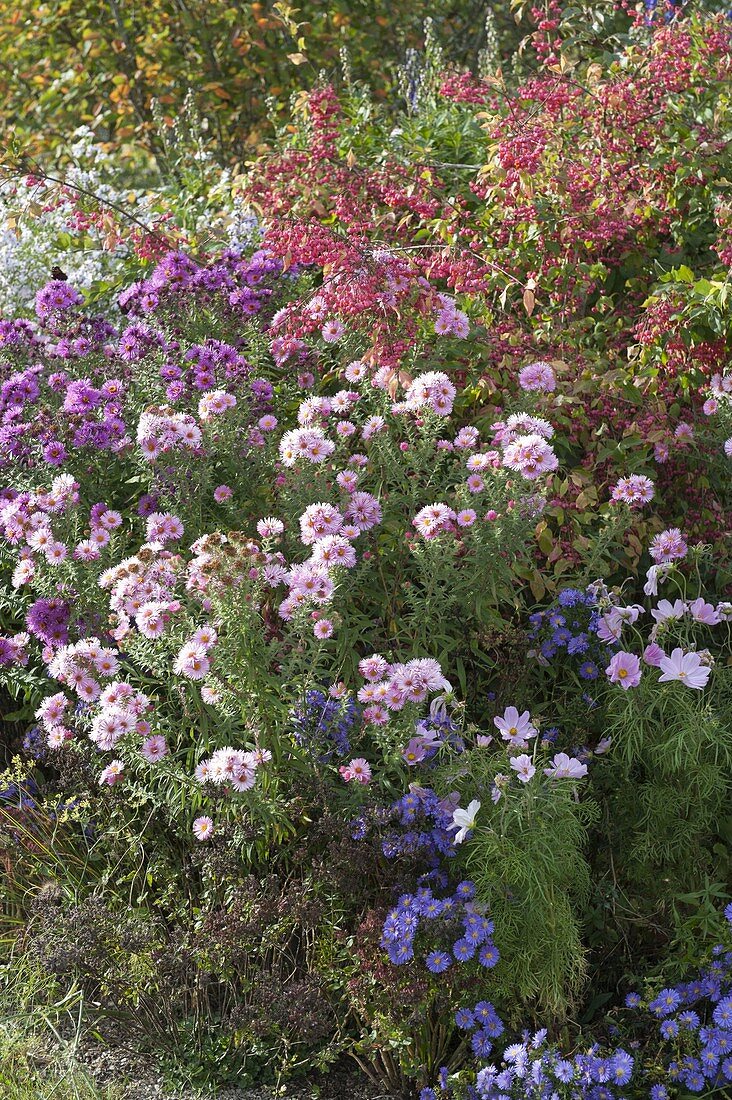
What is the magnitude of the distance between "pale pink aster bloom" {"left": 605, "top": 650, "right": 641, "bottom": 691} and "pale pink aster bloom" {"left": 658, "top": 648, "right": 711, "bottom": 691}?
2.4 inches

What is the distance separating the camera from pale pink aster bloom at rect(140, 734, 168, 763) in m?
2.79

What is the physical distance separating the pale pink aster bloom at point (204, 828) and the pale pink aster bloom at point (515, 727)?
0.71 metres

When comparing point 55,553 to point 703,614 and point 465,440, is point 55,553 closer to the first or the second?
point 465,440

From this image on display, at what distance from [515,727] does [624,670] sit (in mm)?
290

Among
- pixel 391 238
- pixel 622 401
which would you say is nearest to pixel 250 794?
pixel 622 401

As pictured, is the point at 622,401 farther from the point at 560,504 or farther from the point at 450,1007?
the point at 450,1007

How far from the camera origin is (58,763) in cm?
317

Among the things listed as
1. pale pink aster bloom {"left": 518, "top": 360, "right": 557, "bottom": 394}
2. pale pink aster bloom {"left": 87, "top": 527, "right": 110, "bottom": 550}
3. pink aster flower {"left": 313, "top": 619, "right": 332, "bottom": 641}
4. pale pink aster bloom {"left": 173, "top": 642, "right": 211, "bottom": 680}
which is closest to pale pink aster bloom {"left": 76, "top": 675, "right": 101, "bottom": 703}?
pale pink aster bloom {"left": 173, "top": 642, "right": 211, "bottom": 680}

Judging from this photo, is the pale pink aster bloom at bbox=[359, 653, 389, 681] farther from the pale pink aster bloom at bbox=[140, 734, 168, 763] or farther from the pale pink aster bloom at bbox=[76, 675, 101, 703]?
the pale pink aster bloom at bbox=[76, 675, 101, 703]

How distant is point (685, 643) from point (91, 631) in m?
1.55

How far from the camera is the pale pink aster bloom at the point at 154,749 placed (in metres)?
2.79

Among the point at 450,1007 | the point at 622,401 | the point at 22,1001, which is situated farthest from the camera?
the point at 622,401

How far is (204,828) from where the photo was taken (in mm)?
2803

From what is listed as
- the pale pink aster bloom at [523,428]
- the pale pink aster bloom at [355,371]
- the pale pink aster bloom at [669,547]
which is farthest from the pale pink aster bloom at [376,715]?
the pale pink aster bloom at [355,371]
